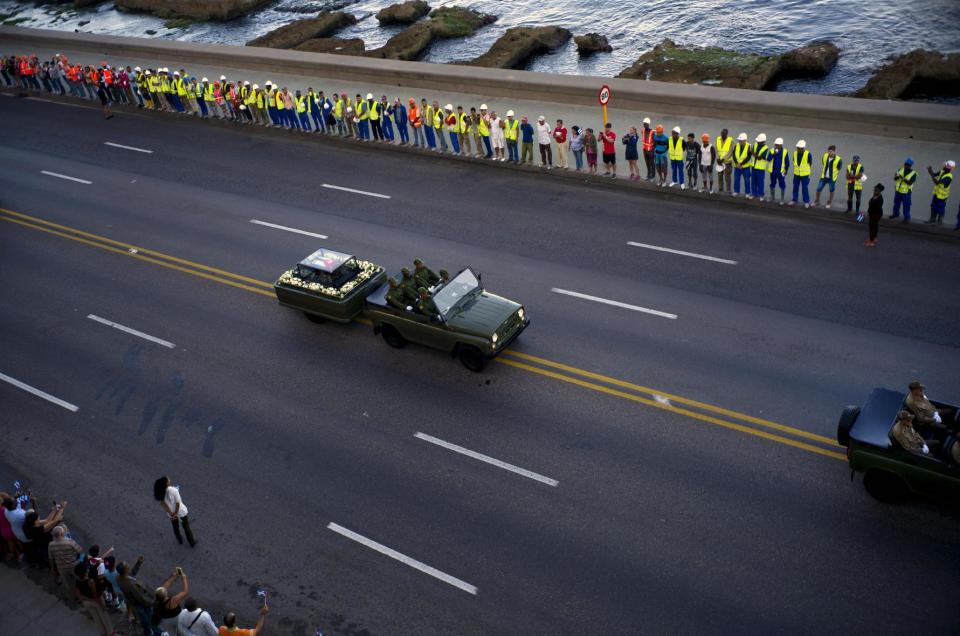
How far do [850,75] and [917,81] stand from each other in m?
4.42

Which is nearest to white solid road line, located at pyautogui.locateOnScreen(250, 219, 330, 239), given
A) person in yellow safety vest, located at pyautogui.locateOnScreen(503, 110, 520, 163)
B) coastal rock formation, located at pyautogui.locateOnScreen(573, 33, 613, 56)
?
person in yellow safety vest, located at pyautogui.locateOnScreen(503, 110, 520, 163)

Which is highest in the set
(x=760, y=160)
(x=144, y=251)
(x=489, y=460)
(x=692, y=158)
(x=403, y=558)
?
(x=760, y=160)

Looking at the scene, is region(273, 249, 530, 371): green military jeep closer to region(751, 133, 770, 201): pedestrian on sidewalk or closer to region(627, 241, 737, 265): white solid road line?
region(627, 241, 737, 265): white solid road line

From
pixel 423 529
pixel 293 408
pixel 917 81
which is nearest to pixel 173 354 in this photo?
pixel 293 408

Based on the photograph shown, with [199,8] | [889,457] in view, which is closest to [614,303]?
[889,457]

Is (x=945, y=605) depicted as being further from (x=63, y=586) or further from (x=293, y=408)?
(x=63, y=586)

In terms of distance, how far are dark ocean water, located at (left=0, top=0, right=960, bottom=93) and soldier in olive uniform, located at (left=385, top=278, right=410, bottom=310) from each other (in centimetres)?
2182

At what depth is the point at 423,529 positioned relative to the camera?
13.3 meters

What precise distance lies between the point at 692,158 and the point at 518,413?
380 inches

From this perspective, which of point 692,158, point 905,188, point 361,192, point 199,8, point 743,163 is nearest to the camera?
→ point 905,188

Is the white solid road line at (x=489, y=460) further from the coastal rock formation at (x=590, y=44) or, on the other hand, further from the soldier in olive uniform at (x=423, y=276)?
the coastal rock formation at (x=590, y=44)

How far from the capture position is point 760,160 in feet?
67.1

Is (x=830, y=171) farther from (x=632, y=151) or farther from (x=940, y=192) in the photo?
(x=632, y=151)

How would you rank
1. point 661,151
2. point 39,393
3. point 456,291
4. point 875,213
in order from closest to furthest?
1. point 456,291
2. point 39,393
3. point 875,213
4. point 661,151
